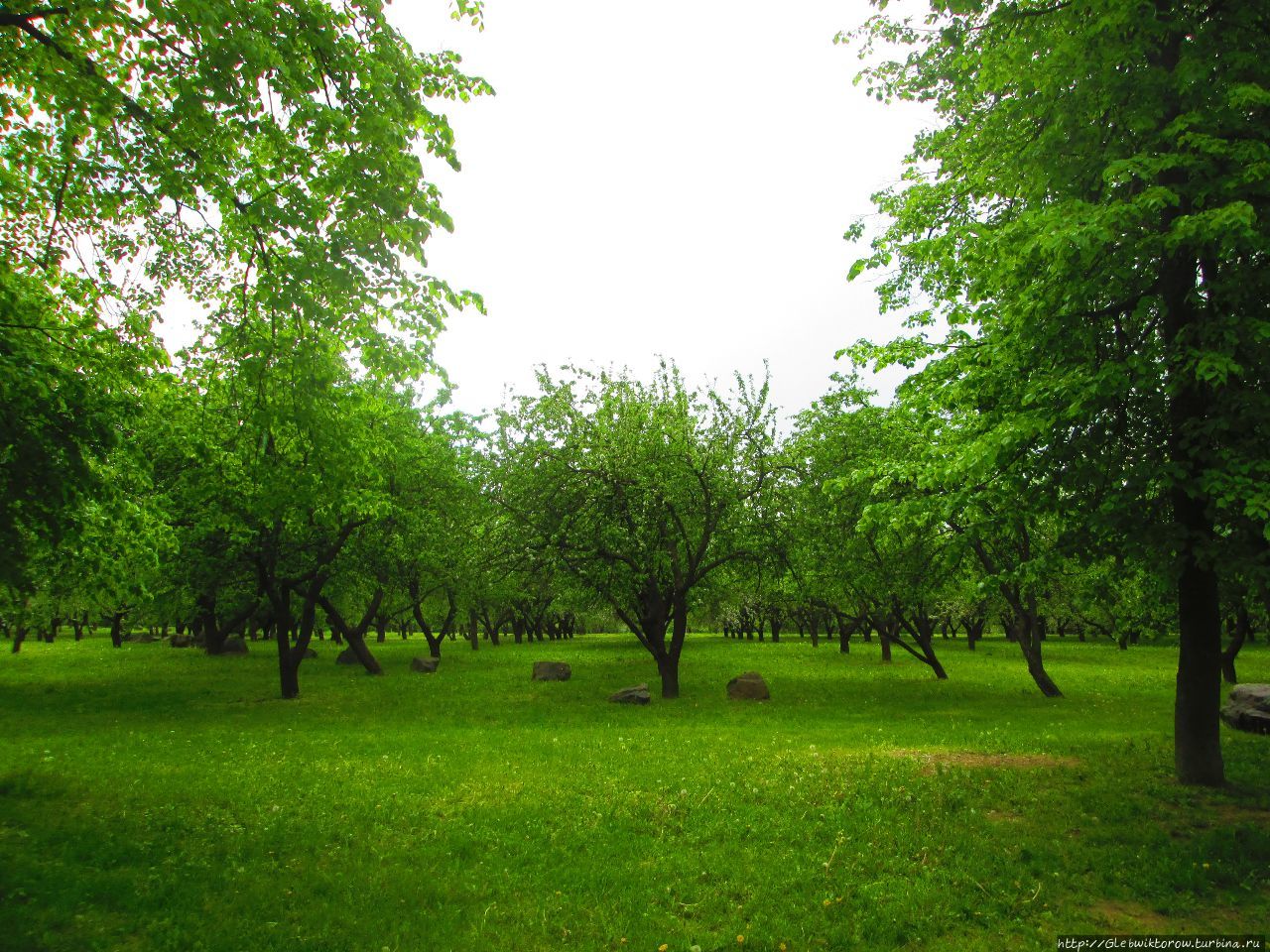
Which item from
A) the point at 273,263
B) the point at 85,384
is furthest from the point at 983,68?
the point at 85,384

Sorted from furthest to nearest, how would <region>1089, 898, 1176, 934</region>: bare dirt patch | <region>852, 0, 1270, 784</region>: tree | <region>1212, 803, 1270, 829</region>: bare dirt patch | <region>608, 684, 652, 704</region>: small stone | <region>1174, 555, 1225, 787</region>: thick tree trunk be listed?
<region>608, 684, 652, 704</region>: small stone → <region>1174, 555, 1225, 787</region>: thick tree trunk → <region>1212, 803, 1270, 829</region>: bare dirt patch → <region>852, 0, 1270, 784</region>: tree → <region>1089, 898, 1176, 934</region>: bare dirt patch

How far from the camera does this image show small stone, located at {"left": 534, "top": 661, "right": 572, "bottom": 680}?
30.6 metres

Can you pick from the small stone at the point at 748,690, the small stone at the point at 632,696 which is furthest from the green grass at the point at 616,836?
the small stone at the point at 748,690

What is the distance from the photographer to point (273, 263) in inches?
363

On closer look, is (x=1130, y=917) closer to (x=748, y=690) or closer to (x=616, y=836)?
(x=616, y=836)

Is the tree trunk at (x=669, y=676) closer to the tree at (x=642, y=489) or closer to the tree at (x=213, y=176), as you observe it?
the tree at (x=642, y=489)

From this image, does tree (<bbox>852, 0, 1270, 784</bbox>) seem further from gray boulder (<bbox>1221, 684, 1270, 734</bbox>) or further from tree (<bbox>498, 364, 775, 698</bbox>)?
tree (<bbox>498, 364, 775, 698</bbox>)

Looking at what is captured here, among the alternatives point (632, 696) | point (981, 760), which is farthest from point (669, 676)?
point (981, 760)

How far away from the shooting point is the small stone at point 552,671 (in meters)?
30.6

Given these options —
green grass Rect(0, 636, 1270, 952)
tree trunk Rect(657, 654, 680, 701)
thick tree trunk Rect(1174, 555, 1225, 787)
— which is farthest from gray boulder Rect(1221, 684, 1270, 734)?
tree trunk Rect(657, 654, 680, 701)

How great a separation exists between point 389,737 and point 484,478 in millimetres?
13993

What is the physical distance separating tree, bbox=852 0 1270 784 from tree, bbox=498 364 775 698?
13736 millimetres

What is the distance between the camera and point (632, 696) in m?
24.4

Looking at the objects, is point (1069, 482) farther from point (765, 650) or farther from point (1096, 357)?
point (765, 650)
